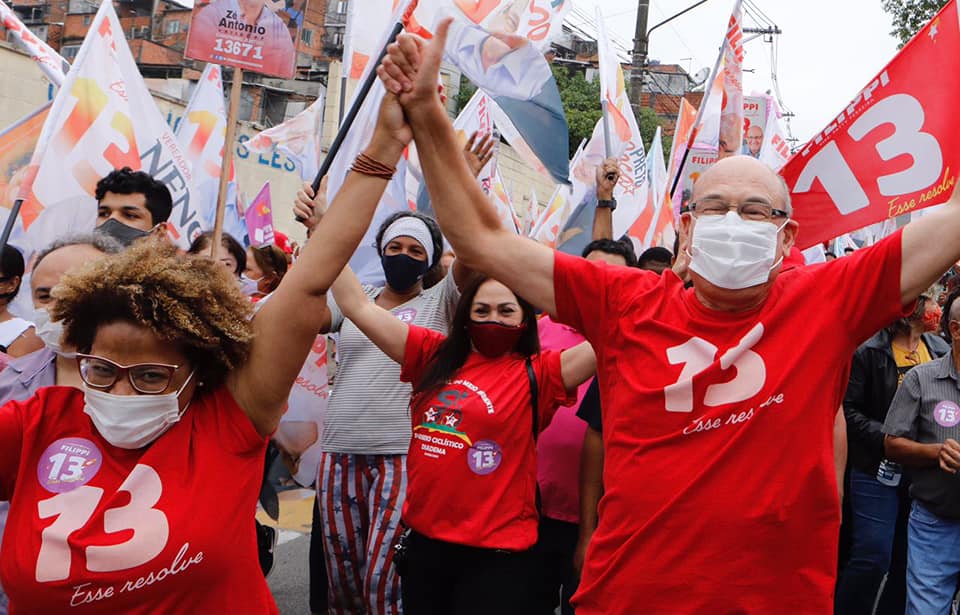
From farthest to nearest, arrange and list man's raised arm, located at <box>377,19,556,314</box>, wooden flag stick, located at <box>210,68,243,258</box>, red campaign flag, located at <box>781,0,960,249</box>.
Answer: wooden flag stick, located at <box>210,68,243,258</box> < red campaign flag, located at <box>781,0,960,249</box> < man's raised arm, located at <box>377,19,556,314</box>

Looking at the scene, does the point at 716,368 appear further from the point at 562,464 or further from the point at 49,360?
the point at 49,360

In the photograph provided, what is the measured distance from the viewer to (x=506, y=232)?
2383 mm

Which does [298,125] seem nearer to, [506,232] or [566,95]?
[506,232]

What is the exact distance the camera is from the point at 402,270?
4.24m

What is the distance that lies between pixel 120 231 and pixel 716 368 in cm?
239

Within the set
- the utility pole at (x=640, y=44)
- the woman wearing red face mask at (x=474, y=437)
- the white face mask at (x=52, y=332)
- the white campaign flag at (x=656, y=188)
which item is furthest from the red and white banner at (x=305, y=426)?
the utility pole at (x=640, y=44)

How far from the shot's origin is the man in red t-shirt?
211 centimetres

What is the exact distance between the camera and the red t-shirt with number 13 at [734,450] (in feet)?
6.92

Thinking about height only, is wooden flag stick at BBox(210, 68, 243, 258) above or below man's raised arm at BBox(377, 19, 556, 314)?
below

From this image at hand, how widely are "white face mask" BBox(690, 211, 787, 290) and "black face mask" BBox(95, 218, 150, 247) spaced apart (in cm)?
213

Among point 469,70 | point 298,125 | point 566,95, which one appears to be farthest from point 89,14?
point 469,70

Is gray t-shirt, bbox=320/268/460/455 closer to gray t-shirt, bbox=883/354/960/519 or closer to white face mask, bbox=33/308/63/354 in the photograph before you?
white face mask, bbox=33/308/63/354

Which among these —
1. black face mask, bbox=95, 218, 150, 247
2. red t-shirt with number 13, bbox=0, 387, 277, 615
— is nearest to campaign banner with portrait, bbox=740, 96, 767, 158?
black face mask, bbox=95, 218, 150, 247

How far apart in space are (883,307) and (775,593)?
70 cm
